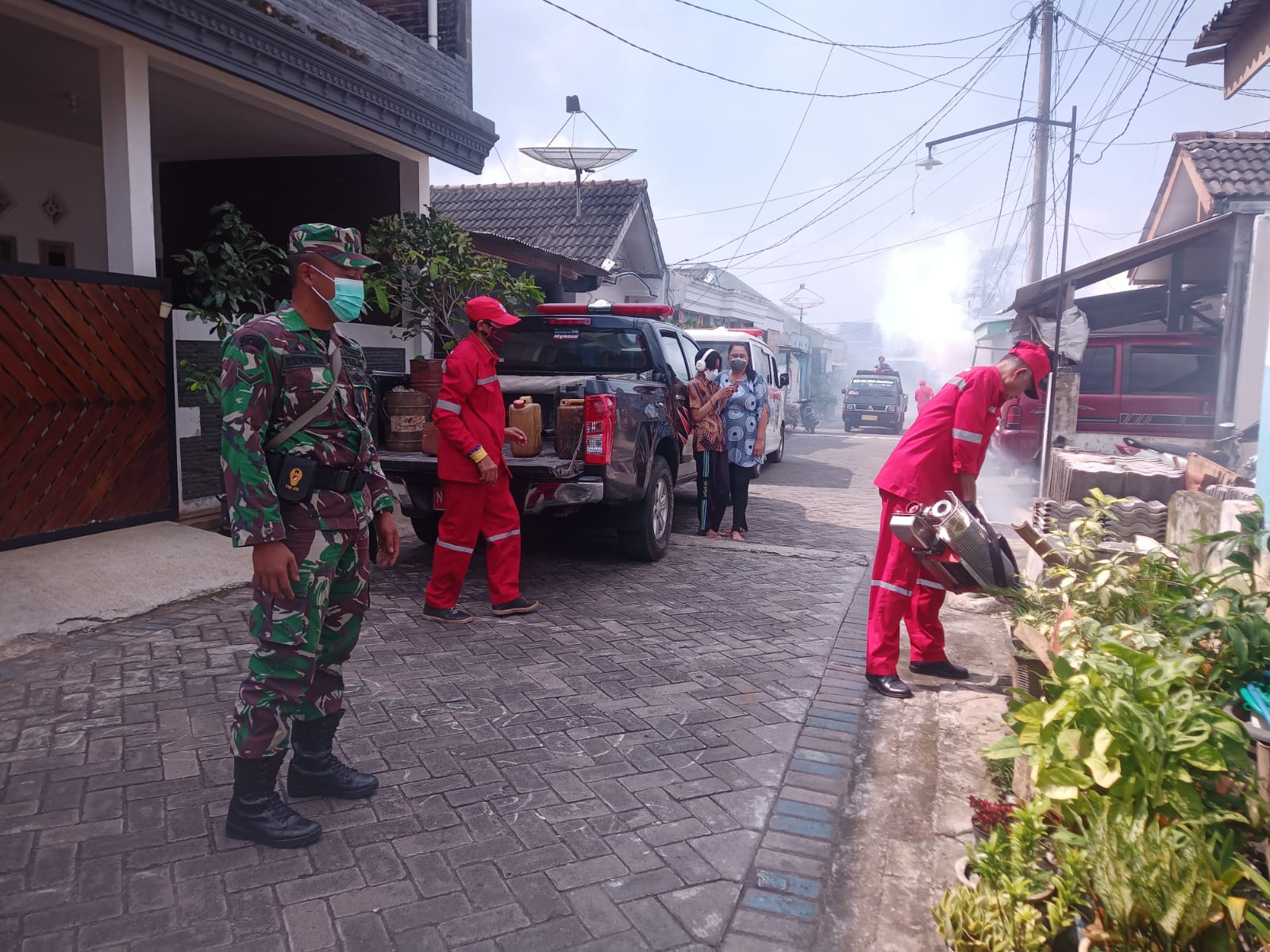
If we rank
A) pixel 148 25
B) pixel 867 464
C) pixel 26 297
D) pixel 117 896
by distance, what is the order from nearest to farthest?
pixel 117 896, pixel 26 297, pixel 148 25, pixel 867 464

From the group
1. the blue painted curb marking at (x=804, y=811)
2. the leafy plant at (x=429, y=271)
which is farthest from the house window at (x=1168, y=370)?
the blue painted curb marking at (x=804, y=811)

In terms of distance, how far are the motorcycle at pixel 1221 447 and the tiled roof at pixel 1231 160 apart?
3.89m

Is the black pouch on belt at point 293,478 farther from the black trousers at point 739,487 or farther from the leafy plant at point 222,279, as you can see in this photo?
the black trousers at point 739,487

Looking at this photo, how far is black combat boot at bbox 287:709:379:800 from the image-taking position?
3297mm

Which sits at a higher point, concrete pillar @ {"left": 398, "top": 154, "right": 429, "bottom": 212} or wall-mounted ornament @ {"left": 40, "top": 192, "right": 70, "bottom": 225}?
concrete pillar @ {"left": 398, "top": 154, "right": 429, "bottom": 212}

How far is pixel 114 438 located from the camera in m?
6.39

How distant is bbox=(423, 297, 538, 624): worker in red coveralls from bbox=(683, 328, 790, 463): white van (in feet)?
23.4

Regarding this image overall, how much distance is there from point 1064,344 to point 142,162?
8842 millimetres

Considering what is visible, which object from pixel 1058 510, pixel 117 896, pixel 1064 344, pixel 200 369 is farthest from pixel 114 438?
pixel 1064 344

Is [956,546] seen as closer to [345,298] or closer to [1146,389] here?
[345,298]

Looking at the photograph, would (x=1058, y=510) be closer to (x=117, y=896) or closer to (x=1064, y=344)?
(x=1064, y=344)

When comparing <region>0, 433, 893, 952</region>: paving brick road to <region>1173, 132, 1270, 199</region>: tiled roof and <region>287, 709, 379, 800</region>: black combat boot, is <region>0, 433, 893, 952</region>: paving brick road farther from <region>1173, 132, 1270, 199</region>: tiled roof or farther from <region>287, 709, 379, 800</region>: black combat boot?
<region>1173, 132, 1270, 199</region>: tiled roof

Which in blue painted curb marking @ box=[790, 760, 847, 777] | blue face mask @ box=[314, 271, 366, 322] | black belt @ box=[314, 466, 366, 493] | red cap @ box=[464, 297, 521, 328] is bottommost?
blue painted curb marking @ box=[790, 760, 847, 777]

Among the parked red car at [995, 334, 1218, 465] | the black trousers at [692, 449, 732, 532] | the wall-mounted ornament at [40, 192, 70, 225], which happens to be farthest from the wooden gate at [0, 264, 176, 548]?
the parked red car at [995, 334, 1218, 465]
